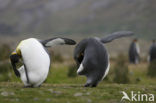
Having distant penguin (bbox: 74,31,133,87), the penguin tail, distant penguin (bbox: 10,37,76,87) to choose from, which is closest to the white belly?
A: distant penguin (bbox: 10,37,76,87)

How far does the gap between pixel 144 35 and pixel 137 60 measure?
165936 mm

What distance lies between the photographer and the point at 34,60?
9.77m

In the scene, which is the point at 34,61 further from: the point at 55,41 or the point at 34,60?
the point at 55,41

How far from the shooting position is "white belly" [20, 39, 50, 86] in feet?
32.1

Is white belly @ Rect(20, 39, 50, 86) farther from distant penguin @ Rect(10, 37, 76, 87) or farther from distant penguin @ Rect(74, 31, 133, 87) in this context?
distant penguin @ Rect(74, 31, 133, 87)

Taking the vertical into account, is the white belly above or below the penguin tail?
below

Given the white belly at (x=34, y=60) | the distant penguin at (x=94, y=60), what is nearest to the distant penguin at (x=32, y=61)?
the white belly at (x=34, y=60)

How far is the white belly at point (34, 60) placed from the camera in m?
9.77

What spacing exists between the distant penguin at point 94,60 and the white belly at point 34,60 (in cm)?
142

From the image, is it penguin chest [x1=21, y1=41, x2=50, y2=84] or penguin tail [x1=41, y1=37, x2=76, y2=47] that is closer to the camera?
penguin chest [x1=21, y1=41, x2=50, y2=84]

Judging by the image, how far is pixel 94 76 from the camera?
35.0ft

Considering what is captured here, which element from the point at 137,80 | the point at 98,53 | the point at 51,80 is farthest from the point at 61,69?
the point at 98,53

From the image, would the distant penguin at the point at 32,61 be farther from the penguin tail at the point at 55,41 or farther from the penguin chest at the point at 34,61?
the penguin tail at the point at 55,41

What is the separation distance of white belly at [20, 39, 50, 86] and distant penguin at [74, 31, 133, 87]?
142 centimetres
